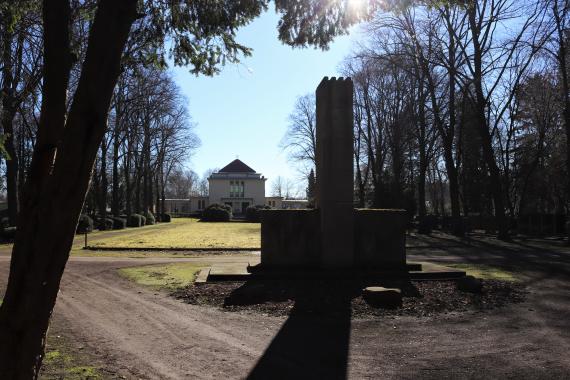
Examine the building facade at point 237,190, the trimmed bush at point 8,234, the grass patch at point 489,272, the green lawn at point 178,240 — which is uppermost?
the building facade at point 237,190

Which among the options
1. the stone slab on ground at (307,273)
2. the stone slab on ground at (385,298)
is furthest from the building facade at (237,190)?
the stone slab on ground at (385,298)

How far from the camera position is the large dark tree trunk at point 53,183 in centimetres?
350

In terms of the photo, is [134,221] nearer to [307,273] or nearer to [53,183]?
[307,273]

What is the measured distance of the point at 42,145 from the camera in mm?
3678

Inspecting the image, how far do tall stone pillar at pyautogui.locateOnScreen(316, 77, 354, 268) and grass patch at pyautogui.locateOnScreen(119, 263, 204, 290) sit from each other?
141 inches

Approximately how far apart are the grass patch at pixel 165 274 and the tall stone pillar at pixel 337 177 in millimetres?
3576

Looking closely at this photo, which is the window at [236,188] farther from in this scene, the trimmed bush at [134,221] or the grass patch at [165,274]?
the grass patch at [165,274]

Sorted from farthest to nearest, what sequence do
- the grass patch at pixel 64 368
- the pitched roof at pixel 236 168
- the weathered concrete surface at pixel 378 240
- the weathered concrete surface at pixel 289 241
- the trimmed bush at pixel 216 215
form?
the pitched roof at pixel 236 168 → the trimmed bush at pixel 216 215 → the weathered concrete surface at pixel 378 240 → the weathered concrete surface at pixel 289 241 → the grass patch at pixel 64 368

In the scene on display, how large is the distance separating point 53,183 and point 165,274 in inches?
428

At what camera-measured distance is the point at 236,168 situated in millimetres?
105938

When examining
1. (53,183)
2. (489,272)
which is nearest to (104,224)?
(489,272)

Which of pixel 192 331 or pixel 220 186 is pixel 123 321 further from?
→ pixel 220 186

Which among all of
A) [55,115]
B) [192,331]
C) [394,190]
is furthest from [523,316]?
[394,190]

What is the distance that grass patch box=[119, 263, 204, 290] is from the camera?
40.0 ft
